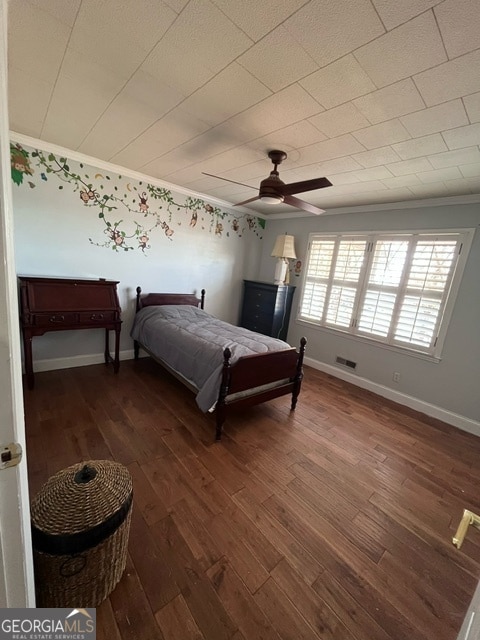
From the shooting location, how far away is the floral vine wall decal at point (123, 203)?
8.82 ft

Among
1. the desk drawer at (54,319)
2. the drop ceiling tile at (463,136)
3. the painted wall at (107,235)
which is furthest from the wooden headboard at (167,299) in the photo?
the drop ceiling tile at (463,136)

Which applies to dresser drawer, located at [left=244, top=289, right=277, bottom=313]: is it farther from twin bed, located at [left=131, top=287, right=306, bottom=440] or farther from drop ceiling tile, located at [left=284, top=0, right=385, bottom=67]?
drop ceiling tile, located at [left=284, top=0, right=385, bottom=67]

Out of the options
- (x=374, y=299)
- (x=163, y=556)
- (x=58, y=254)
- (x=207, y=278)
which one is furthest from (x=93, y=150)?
(x=374, y=299)

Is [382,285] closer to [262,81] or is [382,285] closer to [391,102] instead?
[391,102]

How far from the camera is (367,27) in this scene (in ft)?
3.49

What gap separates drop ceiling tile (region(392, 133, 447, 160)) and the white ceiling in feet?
0.04

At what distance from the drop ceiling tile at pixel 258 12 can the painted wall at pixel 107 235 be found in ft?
8.38

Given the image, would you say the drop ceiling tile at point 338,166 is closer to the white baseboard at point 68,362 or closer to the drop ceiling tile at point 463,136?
the drop ceiling tile at point 463,136

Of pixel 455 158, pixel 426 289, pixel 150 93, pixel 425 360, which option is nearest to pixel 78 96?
pixel 150 93

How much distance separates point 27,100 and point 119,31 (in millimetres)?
1192

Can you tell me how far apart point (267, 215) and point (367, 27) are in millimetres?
3714

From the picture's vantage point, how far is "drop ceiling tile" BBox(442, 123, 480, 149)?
1.62 m

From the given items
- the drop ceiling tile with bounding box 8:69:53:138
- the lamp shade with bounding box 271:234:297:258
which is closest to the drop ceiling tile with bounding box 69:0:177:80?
the drop ceiling tile with bounding box 8:69:53:138

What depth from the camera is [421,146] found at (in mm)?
1877
